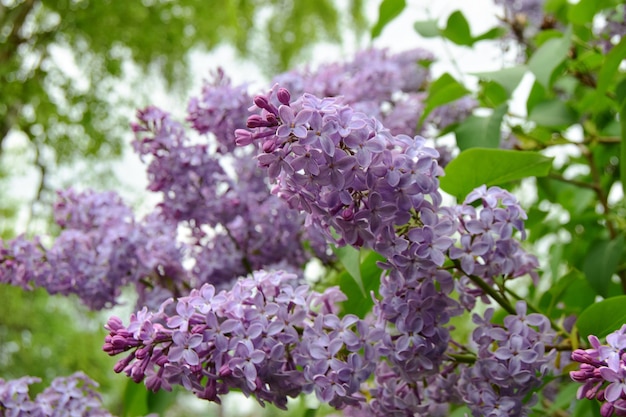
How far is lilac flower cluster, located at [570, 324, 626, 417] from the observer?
1.18ft

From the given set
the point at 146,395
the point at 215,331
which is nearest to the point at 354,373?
the point at 215,331

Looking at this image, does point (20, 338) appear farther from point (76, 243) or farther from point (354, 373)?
point (354, 373)

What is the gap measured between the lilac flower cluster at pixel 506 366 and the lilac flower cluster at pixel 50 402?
11.2 inches

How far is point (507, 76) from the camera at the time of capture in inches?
26.2

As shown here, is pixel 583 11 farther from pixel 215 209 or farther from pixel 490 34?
pixel 215 209

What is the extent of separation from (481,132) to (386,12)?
24 centimetres

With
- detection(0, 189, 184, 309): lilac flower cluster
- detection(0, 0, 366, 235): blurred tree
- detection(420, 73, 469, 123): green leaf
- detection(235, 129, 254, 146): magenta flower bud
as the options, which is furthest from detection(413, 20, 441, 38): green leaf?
detection(0, 0, 366, 235): blurred tree

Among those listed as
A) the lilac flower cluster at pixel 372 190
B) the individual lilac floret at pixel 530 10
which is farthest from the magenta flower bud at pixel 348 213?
the individual lilac floret at pixel 530 10

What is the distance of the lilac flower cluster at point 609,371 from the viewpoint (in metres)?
0.36

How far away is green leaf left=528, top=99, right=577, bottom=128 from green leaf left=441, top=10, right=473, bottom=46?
5.2 inches

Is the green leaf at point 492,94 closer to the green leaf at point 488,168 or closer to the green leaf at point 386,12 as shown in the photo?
the green leaf at point 386,12

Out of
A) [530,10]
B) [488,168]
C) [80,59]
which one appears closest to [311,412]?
[488,168]

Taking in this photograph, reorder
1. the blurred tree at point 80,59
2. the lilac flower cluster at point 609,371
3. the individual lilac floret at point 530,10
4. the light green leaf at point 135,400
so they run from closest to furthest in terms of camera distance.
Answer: the lilac flower cluster at point 609,371, the light green leaf at point 135,400, the individual lilac floret at point 530,10, the blurred tree at point 80,59

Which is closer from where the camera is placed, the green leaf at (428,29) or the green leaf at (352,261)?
the green leaf at (352,261)
